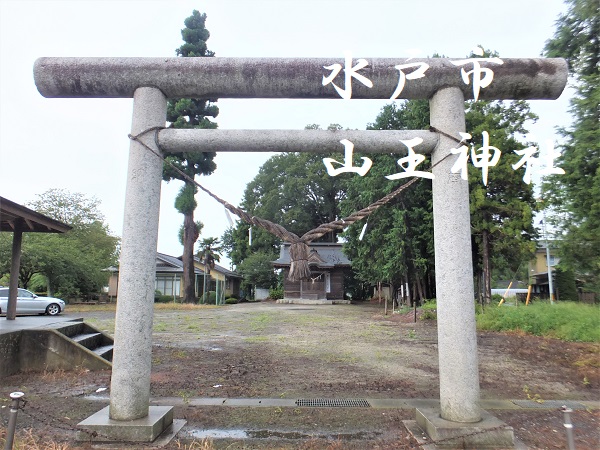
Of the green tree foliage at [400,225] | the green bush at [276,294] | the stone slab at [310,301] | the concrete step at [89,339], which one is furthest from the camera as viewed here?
the green bush at [276,294]

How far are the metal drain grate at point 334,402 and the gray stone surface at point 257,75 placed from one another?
4122 millimetres

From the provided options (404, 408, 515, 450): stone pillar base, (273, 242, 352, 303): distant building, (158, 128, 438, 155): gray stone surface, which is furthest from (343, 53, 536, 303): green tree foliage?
(404, 408, 515, 450): stone pillar base

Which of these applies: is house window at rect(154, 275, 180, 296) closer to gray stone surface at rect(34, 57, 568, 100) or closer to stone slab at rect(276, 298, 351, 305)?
stone slab at rect(276, 298, 351, 305)

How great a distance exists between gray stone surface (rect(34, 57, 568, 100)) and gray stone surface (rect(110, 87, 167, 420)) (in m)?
0.30

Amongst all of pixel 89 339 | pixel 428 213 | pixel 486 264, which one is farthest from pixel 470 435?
pixel 428 213

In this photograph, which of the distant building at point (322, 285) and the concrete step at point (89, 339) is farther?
the distant building at point (322, 285)

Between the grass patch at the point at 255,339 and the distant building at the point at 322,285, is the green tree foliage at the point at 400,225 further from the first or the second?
the grass patch at the point at 255,339

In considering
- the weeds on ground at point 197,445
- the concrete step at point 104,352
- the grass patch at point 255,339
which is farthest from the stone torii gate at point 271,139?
the grass patch at point 255,339

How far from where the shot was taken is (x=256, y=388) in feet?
21.6

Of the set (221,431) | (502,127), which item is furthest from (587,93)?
(221,431)

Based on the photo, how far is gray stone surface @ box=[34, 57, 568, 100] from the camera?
465cm

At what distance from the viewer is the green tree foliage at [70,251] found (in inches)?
1035

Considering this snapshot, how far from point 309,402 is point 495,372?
4414 millimetres

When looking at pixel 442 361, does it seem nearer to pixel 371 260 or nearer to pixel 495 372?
pixel 495 372
